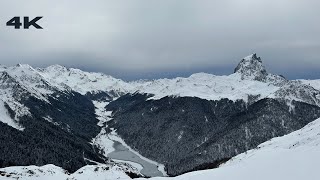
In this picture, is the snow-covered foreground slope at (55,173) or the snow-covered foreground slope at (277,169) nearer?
the snow-covered foreground slope at (277,169)

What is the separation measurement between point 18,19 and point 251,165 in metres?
40.2

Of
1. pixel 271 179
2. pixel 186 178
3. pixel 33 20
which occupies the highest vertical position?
pixel 33 20

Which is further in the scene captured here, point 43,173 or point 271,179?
point 43,173

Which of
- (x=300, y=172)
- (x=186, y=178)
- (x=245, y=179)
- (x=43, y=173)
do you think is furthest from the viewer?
(x=43, y=173)

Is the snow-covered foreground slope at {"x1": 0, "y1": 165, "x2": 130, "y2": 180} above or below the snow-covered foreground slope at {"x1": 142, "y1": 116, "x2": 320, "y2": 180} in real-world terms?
below

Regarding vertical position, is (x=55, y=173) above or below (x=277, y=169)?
below

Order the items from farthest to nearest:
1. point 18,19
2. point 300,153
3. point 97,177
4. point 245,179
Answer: point 97,177 → point 300,153 → point 245,179 → point 18,19

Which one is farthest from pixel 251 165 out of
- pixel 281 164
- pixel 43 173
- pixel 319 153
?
pixel 43 173

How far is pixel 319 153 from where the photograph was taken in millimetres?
64875

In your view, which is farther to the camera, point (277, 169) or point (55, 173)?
point (55, 173)

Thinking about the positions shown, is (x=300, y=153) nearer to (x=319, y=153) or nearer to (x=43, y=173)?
(x=319, y=153)

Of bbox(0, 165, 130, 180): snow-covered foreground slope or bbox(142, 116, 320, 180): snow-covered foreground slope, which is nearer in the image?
bbox(142, 116, 320, 180): snow-covered foreground slope

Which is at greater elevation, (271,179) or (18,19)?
(18,19)

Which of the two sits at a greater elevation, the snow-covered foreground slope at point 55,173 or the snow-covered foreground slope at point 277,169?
the snow-covered foreground slope at point 277,169
